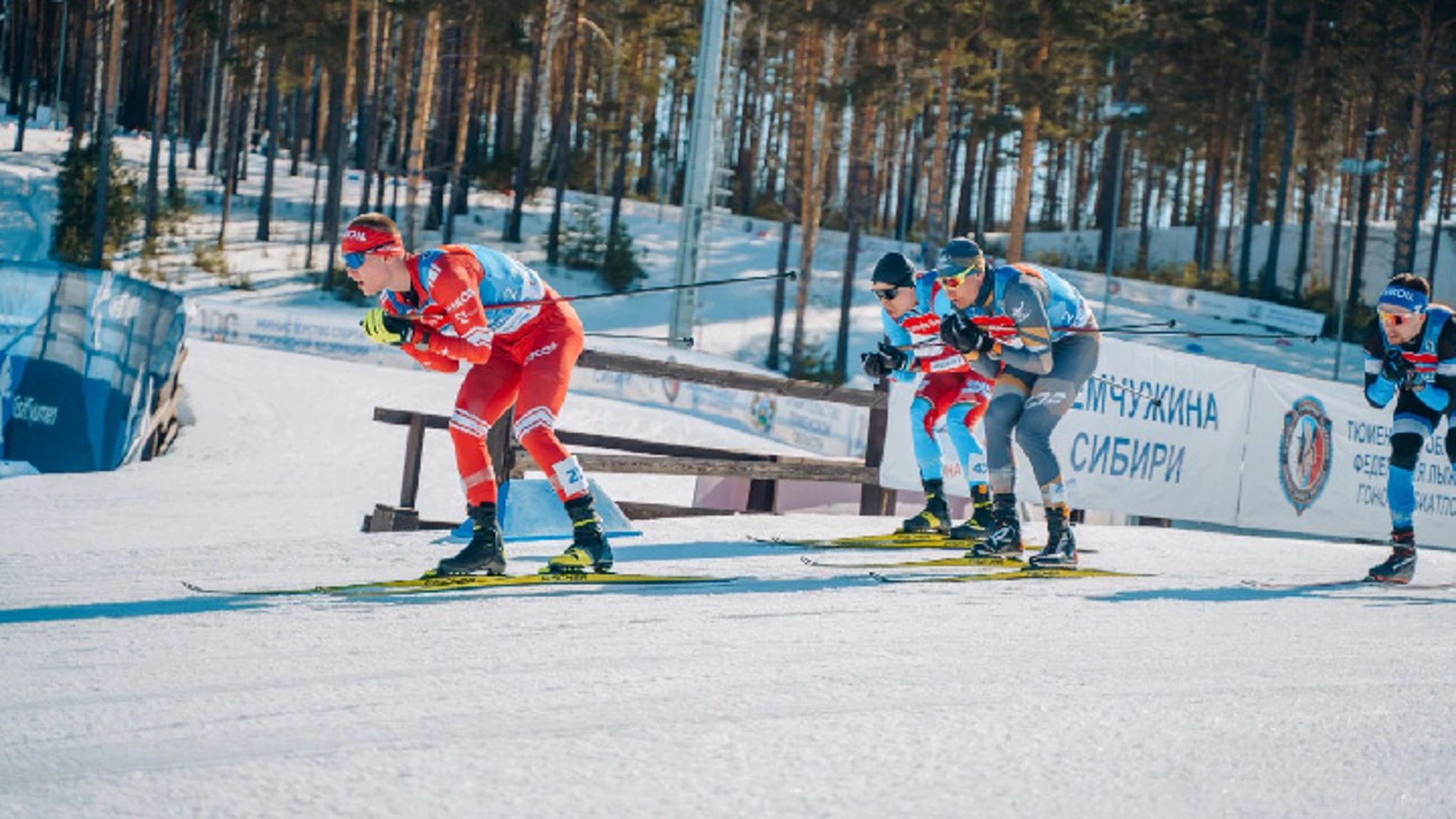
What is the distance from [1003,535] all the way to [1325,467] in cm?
780

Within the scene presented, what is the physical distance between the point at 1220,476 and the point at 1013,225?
74.2 feet

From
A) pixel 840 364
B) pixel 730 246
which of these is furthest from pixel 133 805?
pixel 730 246

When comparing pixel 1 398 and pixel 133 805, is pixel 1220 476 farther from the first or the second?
pixel 133 805

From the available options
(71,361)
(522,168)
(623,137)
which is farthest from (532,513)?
(623,137)

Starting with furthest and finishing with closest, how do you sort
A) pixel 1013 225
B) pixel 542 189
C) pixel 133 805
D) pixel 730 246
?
pixel 542 189 < pixel 730 246 < pixel 1013 225 < pixel 133 805

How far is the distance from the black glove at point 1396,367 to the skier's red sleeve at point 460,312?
5.66 metres

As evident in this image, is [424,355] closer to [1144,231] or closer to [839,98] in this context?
[839,98]

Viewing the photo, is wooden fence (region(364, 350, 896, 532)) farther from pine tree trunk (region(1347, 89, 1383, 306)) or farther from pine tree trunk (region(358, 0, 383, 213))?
pine tree trunk (region(1347, 89, 1383, 306))

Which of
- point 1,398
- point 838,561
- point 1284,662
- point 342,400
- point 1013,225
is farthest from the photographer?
point 1013,225

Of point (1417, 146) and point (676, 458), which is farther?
point (1417, 146)

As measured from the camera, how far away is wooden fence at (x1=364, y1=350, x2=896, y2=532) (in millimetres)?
9164

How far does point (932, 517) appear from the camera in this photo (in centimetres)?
956

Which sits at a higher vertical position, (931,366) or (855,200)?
(855,200)

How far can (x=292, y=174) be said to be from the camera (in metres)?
55.9
